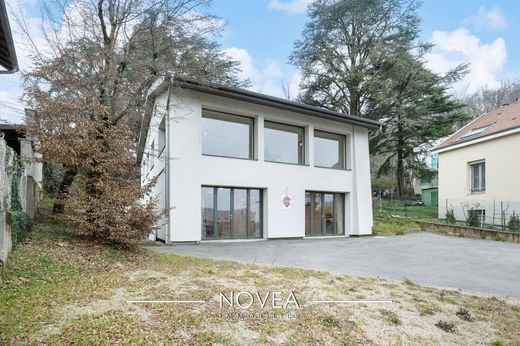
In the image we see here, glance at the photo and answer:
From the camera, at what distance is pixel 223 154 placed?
13172mm

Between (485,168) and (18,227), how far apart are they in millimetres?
20475

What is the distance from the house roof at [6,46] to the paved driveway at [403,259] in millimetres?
5701

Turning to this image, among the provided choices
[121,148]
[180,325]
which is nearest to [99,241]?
[121,148]

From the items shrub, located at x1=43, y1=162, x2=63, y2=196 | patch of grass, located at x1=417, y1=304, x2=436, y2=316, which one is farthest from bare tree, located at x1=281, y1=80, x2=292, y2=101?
patch of grass, located at x1=417, y1=304, x2=436, y2=316

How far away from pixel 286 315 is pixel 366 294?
176 centimetres

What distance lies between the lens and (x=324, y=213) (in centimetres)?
1577

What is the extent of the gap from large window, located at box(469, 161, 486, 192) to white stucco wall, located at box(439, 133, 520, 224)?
225mm

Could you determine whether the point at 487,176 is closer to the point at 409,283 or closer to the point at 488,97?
the point at 409,283

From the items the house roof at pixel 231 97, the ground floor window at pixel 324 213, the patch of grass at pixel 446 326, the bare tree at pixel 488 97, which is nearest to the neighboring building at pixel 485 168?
the house roof at pixel 231 97

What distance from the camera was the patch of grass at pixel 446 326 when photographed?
442cm

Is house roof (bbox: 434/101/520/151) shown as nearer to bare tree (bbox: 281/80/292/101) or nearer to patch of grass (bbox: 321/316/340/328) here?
bare tree (bbox: 281/80/292/101)

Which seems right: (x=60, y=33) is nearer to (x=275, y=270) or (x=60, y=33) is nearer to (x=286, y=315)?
(x=275, y=270)

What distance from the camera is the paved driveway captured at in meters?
7.18

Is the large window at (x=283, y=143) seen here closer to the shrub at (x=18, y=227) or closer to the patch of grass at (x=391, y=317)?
the shrub at (x=18, y=227)
